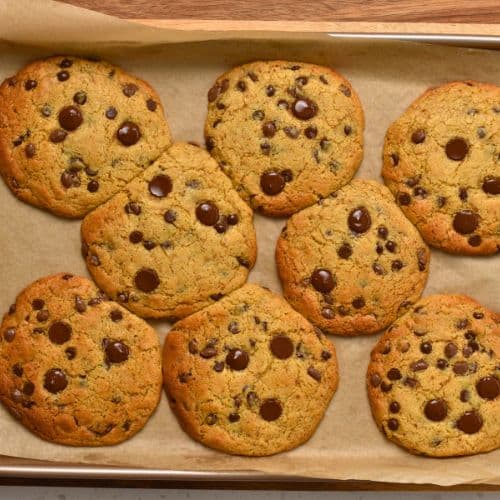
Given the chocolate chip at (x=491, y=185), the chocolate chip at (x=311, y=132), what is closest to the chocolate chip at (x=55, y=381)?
the chocolate chip at (x=311, y=132)

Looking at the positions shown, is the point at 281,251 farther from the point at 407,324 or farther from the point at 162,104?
the point at 162,104

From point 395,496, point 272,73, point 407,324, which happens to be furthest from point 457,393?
point 272,73

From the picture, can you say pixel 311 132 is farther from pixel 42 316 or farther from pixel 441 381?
pixel 42 316

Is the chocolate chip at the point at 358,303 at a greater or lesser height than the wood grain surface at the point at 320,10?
lesser

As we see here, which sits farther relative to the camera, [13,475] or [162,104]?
[162,104]

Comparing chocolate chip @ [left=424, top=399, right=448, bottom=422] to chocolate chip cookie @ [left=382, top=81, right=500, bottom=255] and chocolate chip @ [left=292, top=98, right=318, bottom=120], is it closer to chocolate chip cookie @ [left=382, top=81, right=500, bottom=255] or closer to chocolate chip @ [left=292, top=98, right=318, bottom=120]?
chocolate chip cookie @ [left=382, top=81, right=500, bottom=255]

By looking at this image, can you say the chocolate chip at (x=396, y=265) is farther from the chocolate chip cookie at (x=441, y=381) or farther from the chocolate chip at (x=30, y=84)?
the chocolate chip at (x=30, y=84)

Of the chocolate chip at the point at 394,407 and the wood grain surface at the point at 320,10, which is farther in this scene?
the wood grain surface at the point at 320,10

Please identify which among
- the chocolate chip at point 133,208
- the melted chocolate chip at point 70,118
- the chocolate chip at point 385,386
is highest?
the melted chocolate chip at point 70,118
